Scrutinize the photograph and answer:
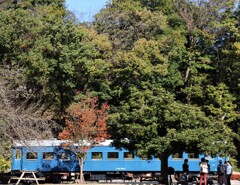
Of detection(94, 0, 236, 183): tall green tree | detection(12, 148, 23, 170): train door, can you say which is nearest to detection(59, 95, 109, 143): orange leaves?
detection(94, 0, 236, 183): tall green tree

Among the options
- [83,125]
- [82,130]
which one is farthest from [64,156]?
[83,125]

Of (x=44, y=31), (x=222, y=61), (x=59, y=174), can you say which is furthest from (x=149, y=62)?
(x=59, y=174)

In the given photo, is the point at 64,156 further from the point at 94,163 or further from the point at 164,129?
the point at 164,129

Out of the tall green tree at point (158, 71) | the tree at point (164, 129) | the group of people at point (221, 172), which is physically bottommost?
the group of people at point (221, 172)

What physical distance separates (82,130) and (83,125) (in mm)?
328

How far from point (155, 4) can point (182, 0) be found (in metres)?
3.34

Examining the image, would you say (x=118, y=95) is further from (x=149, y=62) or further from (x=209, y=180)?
(x=209, y=180)

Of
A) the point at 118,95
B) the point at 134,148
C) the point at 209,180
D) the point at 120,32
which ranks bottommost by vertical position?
the point at 209,180

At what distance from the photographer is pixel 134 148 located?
24.2 m

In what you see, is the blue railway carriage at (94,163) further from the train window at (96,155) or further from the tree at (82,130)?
the tree at (82,130)

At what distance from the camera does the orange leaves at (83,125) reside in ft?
101

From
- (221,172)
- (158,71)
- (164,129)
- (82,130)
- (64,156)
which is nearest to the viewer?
(221,172)

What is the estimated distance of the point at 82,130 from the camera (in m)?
30.7

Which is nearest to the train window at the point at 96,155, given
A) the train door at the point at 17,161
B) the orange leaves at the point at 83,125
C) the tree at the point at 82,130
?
the tree at the point at 82,130
